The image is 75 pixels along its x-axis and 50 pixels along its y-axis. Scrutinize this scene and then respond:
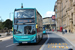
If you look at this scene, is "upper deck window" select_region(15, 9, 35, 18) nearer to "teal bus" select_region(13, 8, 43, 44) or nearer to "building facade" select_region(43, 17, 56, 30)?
"teal bus" select_region(13, 8, 43, 44)

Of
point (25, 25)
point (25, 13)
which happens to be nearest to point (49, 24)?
point (25, 13)

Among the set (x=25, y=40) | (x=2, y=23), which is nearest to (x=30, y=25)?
(x=25, y=40)

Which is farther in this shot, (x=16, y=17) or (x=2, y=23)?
(x=2, y=23)

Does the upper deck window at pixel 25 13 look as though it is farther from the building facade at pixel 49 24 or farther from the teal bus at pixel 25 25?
the building facade at pixel 49 24

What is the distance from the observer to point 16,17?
51.7 feet

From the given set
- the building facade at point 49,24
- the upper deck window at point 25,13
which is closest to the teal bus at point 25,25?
the upper deck window at point 25,13

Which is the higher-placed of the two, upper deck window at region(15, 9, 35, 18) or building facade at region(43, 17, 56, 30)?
upper deck window at region(15, 9, 35, 18)

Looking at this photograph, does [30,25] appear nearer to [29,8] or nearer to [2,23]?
[29,8]

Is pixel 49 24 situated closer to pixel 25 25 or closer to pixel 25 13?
pixel 25 13

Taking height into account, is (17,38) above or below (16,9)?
below

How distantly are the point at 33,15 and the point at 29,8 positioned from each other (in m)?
0.87

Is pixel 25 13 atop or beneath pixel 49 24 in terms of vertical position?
atop

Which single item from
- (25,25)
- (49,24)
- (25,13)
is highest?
(25,13)

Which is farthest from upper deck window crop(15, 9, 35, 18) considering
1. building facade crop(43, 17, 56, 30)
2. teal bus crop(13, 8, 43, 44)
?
building facade crop(43, 17, 56, 30)
